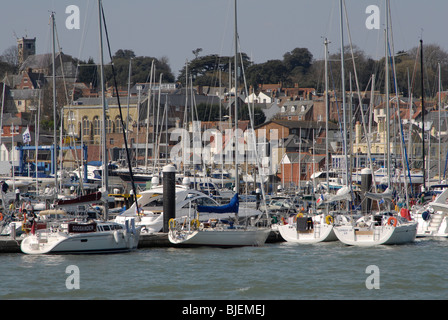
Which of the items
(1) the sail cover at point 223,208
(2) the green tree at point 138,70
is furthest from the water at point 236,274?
(2) the green tree at point 138,70

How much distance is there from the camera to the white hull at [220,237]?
2834cm

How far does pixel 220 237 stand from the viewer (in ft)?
94.1

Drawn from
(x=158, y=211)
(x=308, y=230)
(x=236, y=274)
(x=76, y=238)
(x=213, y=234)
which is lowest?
(x=236, y=274)

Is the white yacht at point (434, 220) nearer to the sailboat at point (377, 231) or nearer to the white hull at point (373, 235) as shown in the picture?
the sailboat at point (377, 231)

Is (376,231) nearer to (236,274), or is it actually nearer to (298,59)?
(236,274)

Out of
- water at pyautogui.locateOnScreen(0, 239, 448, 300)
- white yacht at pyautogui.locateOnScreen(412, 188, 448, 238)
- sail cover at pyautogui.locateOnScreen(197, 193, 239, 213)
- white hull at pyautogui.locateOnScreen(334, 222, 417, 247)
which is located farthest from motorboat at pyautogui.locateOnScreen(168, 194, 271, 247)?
white yacht at pyautogui.locateOnScreen(412, 188, 448, 238)

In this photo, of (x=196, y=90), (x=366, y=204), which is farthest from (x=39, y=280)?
(x=196, y=90)

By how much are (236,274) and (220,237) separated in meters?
5.28

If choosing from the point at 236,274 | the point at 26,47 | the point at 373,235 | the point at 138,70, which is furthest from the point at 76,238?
the point at 26,47

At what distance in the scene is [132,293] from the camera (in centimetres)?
2080

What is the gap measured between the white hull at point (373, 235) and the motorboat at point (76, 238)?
27.5ft

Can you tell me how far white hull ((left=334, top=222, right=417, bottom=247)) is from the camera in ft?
94.9
